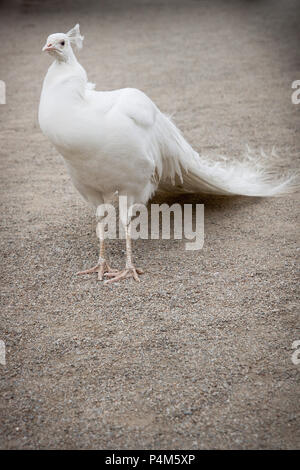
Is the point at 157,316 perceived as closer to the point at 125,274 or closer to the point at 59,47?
the point at 125,274

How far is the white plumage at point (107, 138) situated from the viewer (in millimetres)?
2547

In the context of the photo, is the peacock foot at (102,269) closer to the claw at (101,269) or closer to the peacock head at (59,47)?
the claw at (101,269)

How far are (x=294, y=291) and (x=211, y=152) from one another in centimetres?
206

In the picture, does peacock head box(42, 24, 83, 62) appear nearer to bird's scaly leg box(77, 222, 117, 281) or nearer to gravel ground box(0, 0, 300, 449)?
bird's scaly leg box(77, 222, 117, 281)

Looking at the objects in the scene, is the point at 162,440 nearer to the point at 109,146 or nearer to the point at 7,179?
the point at 109,146

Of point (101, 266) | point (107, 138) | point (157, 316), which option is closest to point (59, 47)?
point (107, 138)

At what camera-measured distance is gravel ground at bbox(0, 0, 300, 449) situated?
1963 millimetres

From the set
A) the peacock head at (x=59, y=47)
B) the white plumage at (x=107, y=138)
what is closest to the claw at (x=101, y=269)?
the white plumage at (x=107, y=138)

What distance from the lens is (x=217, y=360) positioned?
88.9 inches

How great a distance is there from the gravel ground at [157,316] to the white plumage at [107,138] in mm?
330

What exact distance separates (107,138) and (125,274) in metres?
0.82

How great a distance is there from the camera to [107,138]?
2.61m

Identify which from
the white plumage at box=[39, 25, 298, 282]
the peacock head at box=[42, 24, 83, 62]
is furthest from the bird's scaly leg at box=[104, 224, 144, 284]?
the peacock head at box=[42, 24, 83, 62]

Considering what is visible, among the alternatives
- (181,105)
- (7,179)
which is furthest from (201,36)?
(7,179)
